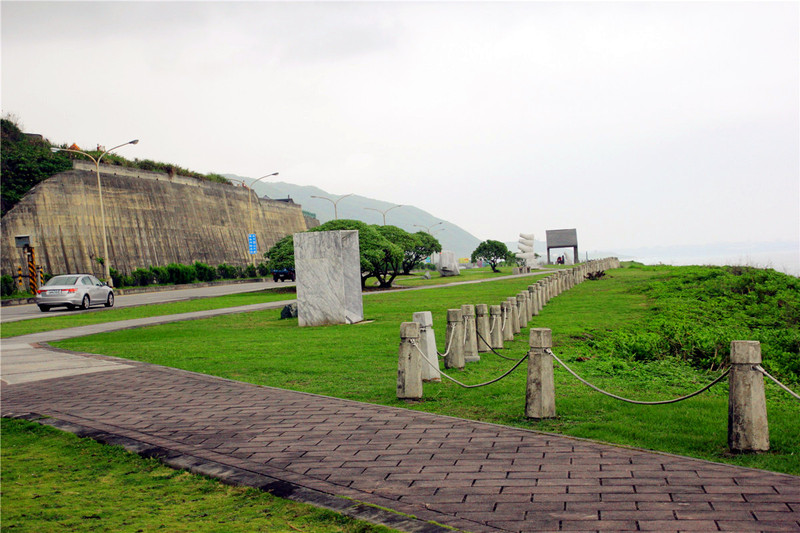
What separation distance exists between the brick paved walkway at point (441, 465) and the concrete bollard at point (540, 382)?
54cm

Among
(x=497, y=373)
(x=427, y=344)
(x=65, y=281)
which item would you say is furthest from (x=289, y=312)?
(x=65, y=281)

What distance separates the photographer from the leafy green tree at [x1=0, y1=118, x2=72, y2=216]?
146 ft

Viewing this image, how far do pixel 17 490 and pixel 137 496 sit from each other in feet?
3.36

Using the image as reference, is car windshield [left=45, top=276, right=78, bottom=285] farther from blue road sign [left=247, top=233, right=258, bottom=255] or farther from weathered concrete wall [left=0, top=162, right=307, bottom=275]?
blue road sign [left=247, top=233, right=258, bottom=255]

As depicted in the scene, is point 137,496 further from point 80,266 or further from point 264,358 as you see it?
point 80,266

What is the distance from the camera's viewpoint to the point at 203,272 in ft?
161

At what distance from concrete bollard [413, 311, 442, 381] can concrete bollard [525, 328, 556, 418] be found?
2000 mm

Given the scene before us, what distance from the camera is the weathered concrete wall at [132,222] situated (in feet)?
141

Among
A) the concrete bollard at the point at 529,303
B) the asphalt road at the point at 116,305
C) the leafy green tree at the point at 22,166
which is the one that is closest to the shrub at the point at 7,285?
the asphalt road at the point at 116,305

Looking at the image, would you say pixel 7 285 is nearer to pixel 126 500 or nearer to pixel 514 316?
pixel 514 316

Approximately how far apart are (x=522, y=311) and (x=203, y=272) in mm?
37960

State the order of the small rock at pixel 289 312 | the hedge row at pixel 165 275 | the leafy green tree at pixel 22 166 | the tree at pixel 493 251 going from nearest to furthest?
the small rock at pixel 289 312
the hedge row at pixel 165 275
the leafy green tree at pixel 22 166
the tree at pixel 493 251

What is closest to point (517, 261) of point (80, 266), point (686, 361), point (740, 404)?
point (80, 266)

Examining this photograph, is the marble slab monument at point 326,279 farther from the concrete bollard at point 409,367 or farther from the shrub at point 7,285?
the shrub at point 7,285
